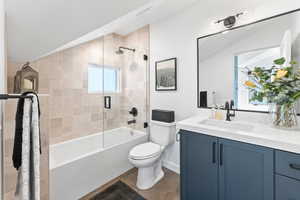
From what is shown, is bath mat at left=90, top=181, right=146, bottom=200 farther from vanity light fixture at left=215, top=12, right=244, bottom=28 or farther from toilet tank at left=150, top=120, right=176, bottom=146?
vanity light fixture at left=215, top=12, right=244, bottom=28

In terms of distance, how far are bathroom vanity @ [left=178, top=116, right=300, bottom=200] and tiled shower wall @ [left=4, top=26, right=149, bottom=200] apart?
4.44 feet

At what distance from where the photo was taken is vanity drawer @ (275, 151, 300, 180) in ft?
2.83

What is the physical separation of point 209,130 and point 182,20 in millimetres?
1637

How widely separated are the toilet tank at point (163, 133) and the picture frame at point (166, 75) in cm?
55

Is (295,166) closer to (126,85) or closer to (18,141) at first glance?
(18,141)

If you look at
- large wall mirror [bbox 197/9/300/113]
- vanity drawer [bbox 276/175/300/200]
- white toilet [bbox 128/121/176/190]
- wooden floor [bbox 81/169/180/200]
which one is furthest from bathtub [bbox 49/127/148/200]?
vanity drawer [bbox 276/175/300/200]

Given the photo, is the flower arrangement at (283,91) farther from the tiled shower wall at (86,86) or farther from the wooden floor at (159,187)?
the tiled shower wall at (86,86)

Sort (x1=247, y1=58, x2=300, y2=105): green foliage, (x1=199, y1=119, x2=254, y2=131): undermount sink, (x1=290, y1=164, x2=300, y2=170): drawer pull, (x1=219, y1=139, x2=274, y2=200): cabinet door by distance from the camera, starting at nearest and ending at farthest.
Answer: (x1=290, y1=164, x2=300, y2=170): drawer pull < (x1=219, y1=139, x2=274, y2=200): cabinet door < (x1=247, y1=58, x2=300, y2=105): green foliage < (x1=199, y1=119, x2=254, y2=131): undermount sink

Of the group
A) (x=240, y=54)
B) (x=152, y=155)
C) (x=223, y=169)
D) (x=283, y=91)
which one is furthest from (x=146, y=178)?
(x=240, y=54)

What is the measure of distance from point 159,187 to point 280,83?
173 cm

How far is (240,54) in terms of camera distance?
1.58 meters

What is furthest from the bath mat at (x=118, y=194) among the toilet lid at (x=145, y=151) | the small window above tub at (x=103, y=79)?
the small window above tub at (x=103, y=79)

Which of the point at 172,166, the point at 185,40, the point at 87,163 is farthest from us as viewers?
the point at 172,166

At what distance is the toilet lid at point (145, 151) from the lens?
1.76m
